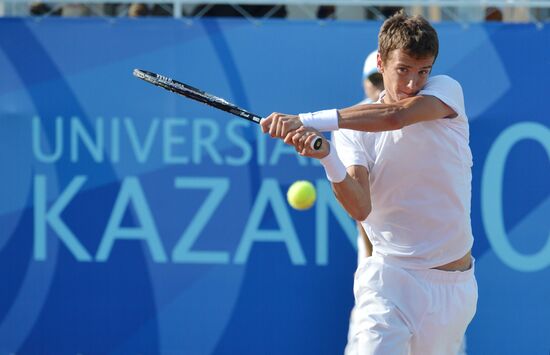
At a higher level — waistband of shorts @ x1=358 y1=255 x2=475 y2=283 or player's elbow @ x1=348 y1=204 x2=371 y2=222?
player's elbow @ x1=348 y1=204 x2=371 y2=222

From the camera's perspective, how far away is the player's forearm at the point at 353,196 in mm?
3582

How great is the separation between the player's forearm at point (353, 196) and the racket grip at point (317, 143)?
0.20 m

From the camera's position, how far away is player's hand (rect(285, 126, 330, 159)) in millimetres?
3416

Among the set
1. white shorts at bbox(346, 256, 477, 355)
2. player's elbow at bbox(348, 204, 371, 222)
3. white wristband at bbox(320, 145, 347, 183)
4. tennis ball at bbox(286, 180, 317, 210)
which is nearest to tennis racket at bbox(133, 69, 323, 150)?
white wristband at bbox(320, 145, 347, 183)

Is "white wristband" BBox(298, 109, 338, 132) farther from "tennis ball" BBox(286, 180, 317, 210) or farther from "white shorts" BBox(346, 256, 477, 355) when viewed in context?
"tennis ball" BBox(286, 180, 317, 210)

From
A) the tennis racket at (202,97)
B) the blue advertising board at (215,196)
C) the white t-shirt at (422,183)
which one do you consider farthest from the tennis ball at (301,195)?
the white t-shirt at (422,183)

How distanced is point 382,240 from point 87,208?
2276 mm

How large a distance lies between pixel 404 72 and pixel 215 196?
6.99 feet

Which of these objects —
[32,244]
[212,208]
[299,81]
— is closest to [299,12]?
[299,81]

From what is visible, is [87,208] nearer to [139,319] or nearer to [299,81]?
[139,319]

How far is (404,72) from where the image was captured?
3576mm

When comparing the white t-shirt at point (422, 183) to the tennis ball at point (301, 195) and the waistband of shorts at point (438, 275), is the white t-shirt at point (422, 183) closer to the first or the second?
the waistband of shorts at point (438, 275)

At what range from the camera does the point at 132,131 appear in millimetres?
5512

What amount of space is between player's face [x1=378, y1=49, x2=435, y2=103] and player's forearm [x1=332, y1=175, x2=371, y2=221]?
0.35m
